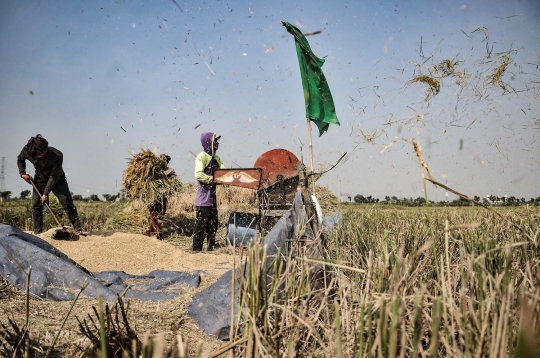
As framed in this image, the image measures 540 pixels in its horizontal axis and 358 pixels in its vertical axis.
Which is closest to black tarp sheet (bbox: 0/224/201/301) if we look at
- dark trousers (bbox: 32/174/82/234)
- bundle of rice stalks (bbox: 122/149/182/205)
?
dark trousers (bbox: 32/174/82/234)

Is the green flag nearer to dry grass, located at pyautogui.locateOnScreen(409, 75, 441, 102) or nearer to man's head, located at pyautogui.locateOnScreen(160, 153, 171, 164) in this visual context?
dry grass, located at pyautogui.locateOnScreen(409, 75, 441, 102)

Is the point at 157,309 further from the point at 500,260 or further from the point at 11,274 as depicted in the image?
the point at 500,260

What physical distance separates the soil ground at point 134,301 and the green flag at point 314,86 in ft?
6.65

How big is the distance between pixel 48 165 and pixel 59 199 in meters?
0.62

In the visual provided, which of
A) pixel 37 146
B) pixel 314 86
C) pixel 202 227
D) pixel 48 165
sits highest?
pixel 314 86

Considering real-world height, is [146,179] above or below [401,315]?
above

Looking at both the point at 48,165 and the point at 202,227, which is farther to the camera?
the point at 48,165

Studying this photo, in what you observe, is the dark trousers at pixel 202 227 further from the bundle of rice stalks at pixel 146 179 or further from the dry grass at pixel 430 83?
the dry grass at pixel 430 83

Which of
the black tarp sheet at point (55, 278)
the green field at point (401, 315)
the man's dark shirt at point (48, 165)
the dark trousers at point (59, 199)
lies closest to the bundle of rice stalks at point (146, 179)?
the dark trousers at point (59, 199)

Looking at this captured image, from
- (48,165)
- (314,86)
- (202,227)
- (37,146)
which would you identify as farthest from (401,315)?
(48,165)

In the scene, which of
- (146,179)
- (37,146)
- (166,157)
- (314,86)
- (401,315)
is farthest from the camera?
(166,157)

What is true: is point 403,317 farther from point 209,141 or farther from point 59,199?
point 59,199

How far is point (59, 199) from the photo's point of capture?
24.4 feet

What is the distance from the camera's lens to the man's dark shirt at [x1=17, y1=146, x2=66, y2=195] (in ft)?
23.5
